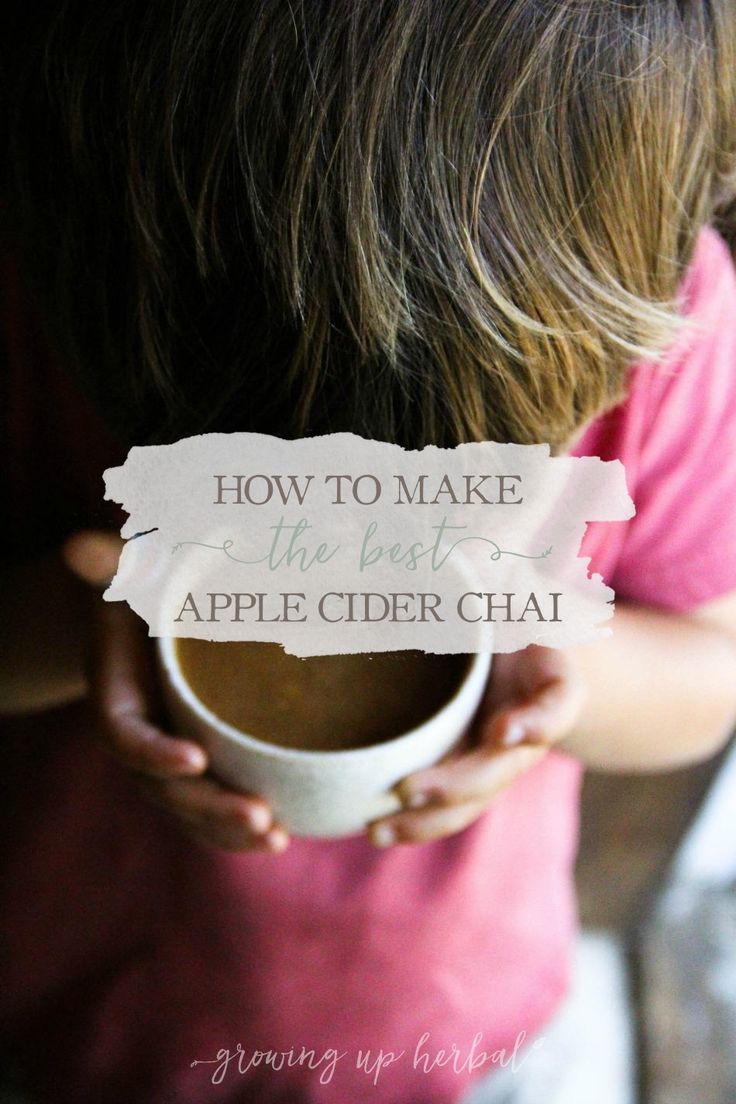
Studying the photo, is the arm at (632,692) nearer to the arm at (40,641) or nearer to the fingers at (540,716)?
the fingers at (540,716)

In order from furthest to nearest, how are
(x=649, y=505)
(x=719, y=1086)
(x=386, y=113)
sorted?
1. (x=719, y=1086)
2. (x=649, y=505)
3. (x=386, y=113)

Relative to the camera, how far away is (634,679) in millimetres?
331

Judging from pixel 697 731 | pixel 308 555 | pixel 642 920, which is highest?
pixel 308 555

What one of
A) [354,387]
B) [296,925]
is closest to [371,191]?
[354,387]

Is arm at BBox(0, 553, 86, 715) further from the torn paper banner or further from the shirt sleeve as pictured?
the shirt sleeve

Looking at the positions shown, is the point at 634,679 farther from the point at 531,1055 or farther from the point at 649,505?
the point at 531,1055

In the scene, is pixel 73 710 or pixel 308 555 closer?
pixel 308 555

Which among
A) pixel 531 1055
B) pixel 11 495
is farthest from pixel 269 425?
pixel 531 1055

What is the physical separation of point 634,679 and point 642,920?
24cm

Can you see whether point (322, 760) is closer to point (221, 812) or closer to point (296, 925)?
point (221, 812)

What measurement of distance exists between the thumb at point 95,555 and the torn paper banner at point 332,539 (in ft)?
0.06

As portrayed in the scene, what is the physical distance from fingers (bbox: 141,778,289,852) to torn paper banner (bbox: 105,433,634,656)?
38mm

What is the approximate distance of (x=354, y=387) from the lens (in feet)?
0.64

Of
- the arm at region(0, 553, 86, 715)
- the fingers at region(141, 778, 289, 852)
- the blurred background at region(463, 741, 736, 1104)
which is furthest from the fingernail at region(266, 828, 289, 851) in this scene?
the blurred background at region(463, 741, 736, 1104)
